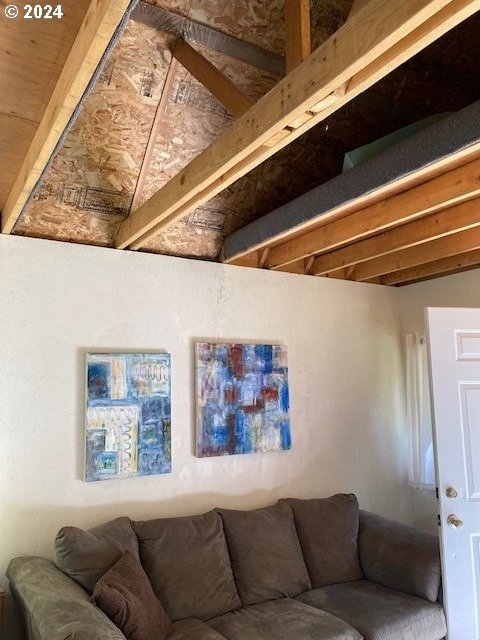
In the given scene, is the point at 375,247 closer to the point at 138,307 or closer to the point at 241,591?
the point at 138,307

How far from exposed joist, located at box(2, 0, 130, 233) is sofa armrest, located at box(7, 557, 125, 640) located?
1.79 m

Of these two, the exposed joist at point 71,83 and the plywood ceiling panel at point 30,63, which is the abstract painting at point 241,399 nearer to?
the exposed joist at point 71,83

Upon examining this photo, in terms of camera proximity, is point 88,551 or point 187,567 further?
point 187,567

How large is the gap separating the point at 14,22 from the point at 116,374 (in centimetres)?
191

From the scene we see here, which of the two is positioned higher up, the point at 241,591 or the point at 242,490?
the point at 242,490

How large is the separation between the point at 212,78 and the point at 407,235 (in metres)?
1.56

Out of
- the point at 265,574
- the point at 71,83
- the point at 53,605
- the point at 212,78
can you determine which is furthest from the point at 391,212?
the point at 53,605

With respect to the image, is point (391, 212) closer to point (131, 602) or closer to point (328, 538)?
point (328, 538)

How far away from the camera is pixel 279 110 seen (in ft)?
5.62

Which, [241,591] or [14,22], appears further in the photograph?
[241,591]

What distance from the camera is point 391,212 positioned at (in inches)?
106

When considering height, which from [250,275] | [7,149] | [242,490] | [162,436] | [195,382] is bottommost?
[242,490]

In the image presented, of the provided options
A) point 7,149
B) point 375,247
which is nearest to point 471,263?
point 375,247

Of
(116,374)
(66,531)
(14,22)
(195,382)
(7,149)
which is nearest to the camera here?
(14,22)
